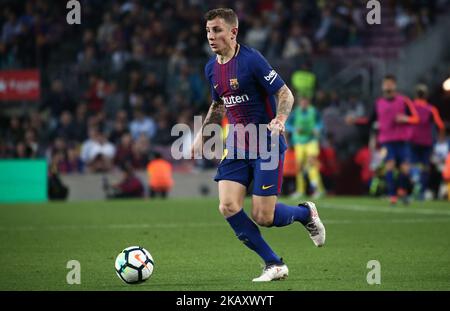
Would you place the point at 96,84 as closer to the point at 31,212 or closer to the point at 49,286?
the point at 31,212

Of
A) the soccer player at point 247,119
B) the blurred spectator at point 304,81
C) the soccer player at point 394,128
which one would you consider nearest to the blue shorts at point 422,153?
the soccer player at point 394,128

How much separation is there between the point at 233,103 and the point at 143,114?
15.9m

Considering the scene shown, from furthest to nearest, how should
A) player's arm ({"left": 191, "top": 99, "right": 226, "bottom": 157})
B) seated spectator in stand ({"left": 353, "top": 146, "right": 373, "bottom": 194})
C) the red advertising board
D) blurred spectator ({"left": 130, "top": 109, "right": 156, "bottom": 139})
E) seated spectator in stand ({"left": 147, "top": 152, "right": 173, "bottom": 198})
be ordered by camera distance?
blurred spectator ({"left": 130, "top": 109, "right": 156, "bottom": 139}), the red advertising board, seated spectator in stand ({"left": 353, "top": 146, "right": 373, "bottom": 194}), seated spectator in stand ({"left": 147, "top": 152, "right": 173, "bottom": 198}), player's arm ({"left": 191, "top": 99, "right": 226, "bottom": 157})

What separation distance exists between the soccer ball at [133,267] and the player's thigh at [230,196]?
73 centimetres

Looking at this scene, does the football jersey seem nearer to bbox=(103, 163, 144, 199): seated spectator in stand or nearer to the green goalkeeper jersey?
the green goalkeeper jersey

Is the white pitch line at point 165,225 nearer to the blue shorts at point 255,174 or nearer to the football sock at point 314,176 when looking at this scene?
the blue shorts at point 255,174

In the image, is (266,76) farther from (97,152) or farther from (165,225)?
(97,152)

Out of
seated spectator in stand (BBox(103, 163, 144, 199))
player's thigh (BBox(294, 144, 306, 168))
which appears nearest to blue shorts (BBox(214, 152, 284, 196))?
player's thigh (BBox(294, 144, 306, 168))

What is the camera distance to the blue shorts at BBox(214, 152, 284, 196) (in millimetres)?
8727

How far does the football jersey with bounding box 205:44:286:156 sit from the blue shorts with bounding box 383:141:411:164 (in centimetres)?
961

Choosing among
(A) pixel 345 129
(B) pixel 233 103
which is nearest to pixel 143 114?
(A) pixel 345 129

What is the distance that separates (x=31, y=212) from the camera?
1769cm

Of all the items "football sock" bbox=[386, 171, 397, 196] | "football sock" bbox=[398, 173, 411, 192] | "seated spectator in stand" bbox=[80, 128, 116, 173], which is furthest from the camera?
"seated spectator in stand" bbox=[80, 128, 116, 173]

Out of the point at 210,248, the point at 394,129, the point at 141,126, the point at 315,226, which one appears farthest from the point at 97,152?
the point at 315,226
